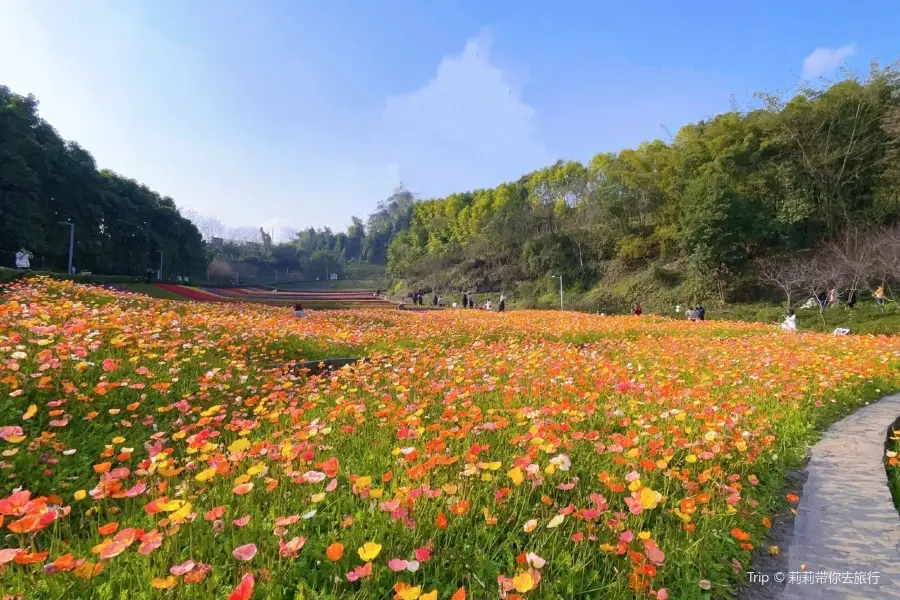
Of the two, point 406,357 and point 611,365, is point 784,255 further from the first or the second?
point 406,357

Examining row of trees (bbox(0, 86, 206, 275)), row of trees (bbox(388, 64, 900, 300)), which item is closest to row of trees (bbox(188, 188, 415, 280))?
row of trees (bbox(0, 86, 206, 275))

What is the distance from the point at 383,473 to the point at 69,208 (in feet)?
124

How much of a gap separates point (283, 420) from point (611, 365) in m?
4.07

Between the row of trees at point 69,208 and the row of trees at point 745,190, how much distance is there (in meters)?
35.3

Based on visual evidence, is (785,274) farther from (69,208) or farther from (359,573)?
(69,208)

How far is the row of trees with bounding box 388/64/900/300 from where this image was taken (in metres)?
23.3

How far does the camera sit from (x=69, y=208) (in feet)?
97.3

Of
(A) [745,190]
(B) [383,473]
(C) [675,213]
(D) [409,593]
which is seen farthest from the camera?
(C) [675,213]

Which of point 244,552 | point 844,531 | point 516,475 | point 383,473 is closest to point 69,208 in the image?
point 383,473

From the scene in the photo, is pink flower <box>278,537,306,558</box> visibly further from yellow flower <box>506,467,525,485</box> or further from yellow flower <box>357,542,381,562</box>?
yellow flower <box>506,467,525,485</box>

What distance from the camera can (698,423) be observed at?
12.3 feet

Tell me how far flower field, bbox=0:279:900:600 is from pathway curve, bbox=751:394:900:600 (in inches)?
7.2

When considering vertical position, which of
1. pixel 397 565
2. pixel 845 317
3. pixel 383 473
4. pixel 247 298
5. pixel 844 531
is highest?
pixel 247 298

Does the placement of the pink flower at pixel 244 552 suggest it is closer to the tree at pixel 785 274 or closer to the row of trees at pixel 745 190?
the tree at pixel 785 274
